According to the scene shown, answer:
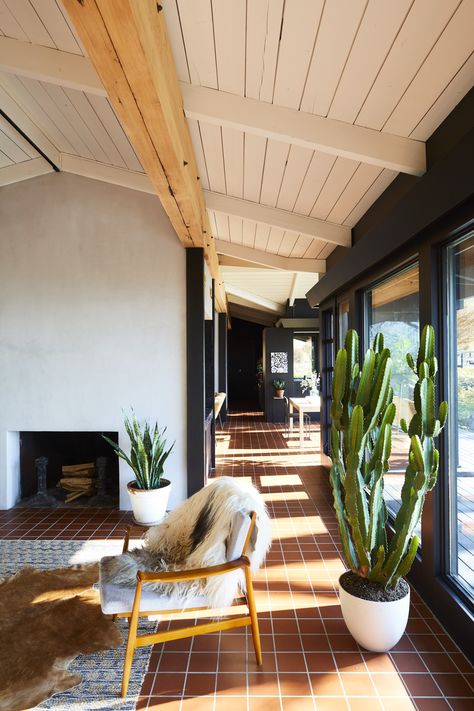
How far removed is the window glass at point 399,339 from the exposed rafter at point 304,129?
0.73 m

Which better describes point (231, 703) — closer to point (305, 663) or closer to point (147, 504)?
point (305, 663)

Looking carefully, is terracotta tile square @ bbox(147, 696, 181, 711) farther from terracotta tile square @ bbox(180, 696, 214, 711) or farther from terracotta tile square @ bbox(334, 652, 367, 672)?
terracotta tile square @ bbox(334, 652, 367, 672)

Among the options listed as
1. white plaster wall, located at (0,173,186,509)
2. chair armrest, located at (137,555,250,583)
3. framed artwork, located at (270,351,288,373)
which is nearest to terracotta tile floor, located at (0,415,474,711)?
chair armrest, located at (137,555,250,583)

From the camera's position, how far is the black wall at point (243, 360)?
53.4ft

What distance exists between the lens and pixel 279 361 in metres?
11.6

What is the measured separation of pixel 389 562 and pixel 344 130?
2.33m

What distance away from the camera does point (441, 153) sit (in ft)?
8.04

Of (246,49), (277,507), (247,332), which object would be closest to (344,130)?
(246,49)

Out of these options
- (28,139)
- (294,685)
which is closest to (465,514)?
(294,685)

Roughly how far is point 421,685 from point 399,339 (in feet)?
6.85

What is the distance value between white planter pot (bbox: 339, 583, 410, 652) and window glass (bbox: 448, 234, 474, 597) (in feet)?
1.42

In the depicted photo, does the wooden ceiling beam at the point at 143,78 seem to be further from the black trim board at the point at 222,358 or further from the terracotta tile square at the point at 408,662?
the black trim board at the point at 222,358

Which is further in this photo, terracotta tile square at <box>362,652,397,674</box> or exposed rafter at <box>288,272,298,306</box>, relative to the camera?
exposed rafter at <box>288,272,298,306</box>

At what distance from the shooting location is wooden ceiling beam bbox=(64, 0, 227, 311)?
1.46 meters
